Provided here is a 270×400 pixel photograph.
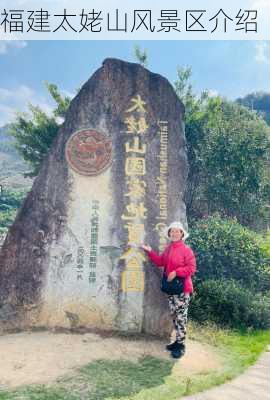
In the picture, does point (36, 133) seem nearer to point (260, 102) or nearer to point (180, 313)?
point (180, 313)

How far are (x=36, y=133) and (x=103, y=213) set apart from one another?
10.8 m

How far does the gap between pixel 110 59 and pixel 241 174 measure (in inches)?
279

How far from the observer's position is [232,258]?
8.18 meters

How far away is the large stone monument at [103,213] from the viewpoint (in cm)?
580

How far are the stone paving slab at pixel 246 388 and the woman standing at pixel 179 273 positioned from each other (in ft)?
2.88

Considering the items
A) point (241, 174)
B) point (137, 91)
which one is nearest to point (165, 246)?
point (137, 91)

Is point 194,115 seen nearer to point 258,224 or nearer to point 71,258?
point 258,224

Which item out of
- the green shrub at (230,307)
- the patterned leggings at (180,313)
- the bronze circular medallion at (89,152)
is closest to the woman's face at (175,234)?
the patterned leggings at (180,313)

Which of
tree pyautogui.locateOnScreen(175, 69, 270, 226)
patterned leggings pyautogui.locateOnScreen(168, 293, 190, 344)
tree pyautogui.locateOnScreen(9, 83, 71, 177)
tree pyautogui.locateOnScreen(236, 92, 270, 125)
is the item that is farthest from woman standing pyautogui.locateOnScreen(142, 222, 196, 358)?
tree pyautogui.locateOnScreen(236, 92, 270, 125)

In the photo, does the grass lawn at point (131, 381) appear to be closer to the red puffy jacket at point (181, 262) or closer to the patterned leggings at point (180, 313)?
the patterned leggings at point (180, 313)

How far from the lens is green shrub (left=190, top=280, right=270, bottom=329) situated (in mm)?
6887

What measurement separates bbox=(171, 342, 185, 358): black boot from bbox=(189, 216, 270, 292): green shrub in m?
2.59

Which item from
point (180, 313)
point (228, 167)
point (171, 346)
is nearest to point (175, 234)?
point (180, 313)

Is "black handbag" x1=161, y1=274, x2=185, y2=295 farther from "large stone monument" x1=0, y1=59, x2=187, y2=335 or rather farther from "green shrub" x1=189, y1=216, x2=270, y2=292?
"green shrub" x1=189, y1=216, x2=270, y2=292
